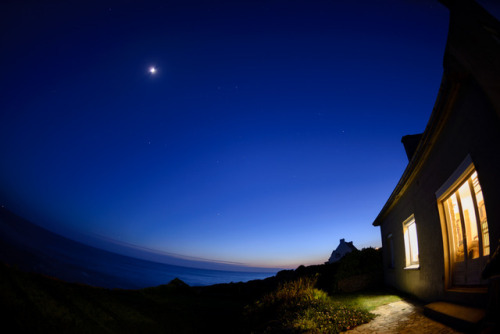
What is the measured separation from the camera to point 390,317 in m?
4.58

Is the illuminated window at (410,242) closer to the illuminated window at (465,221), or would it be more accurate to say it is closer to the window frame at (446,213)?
the illuminated window at (465,221)

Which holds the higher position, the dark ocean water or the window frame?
the window frame

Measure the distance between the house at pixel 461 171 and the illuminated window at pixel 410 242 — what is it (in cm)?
58

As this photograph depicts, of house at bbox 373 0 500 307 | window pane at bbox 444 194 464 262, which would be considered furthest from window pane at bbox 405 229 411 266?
window pane at bbox 444 194 464 262

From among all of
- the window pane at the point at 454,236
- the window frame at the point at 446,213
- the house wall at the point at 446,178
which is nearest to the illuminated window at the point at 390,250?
the house wall at the point at 446,178

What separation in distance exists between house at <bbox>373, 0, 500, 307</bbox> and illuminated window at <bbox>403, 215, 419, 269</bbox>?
1.89 feet

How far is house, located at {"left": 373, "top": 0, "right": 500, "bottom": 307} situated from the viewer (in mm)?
2932

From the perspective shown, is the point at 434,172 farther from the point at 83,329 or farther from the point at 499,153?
the point at 83,329

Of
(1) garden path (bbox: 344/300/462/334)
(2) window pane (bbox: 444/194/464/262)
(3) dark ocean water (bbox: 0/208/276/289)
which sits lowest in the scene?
(3) dark ocean water (bbox: 0/208/276/289)

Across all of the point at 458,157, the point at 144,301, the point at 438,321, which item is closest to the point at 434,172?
the point at 458,157

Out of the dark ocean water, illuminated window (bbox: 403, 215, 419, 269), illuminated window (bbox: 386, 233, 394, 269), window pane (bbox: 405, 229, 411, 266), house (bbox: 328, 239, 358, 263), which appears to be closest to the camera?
illuminated window (bbox: 403, 215, 419, 269)

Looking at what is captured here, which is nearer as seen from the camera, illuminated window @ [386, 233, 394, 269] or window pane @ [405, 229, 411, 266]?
window pane @ [405, 229, 411, 266]

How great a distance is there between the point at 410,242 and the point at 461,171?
5202 mm

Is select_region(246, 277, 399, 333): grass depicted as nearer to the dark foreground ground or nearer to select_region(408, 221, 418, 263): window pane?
the dark foreground ground
